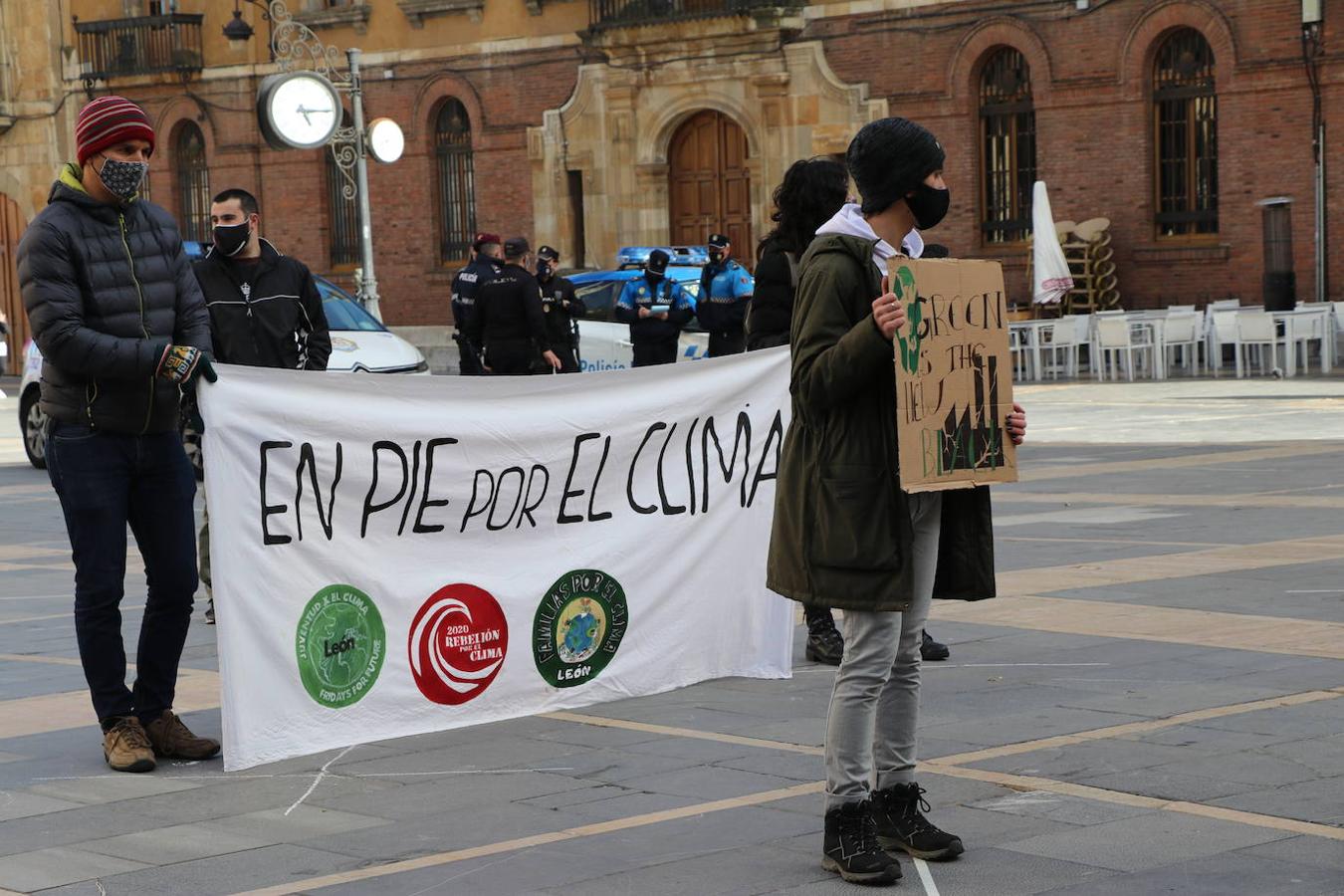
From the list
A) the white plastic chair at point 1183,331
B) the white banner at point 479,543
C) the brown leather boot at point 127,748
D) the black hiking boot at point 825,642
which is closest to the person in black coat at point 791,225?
the white banner at point 479,543

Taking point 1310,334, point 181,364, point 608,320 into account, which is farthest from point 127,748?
point 1310,334

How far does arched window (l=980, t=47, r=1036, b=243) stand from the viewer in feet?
102

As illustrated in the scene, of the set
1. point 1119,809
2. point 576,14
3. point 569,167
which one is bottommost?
point 1119,809

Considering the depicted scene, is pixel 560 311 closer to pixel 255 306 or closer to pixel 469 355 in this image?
pixel 469 355

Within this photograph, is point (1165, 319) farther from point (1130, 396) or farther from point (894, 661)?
point (894, 661)

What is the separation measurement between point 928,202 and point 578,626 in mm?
2772

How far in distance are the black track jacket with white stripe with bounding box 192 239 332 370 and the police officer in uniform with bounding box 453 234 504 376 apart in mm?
7553

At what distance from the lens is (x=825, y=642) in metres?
8.32

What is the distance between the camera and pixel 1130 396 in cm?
2427

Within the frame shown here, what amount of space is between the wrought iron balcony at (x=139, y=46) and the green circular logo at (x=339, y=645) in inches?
1429

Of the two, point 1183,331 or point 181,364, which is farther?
point 1183,331

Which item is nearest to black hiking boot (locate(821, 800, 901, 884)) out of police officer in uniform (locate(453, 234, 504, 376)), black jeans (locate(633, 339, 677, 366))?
A: police officer in uniform (locate(453, 234, 504, 376))

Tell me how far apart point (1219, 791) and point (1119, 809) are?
34 centimetres

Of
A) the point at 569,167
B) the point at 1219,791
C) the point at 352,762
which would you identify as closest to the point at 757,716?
the point at 352,762
